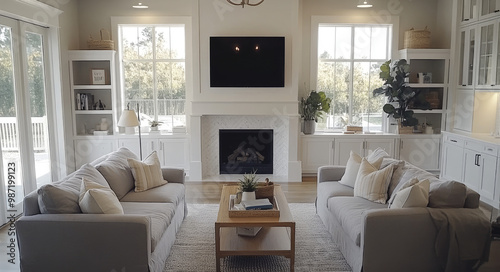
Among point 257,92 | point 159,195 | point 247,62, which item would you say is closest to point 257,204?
point 159,195

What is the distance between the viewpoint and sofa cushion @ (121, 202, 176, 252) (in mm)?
3117

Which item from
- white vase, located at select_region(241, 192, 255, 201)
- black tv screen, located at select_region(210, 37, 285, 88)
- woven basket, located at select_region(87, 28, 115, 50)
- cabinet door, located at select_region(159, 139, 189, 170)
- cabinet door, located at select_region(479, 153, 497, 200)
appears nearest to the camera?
white vase, located at select_region(241, 192, 255, 201)

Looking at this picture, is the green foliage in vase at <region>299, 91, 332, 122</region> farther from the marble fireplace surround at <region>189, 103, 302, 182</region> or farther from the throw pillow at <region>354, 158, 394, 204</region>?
the throw pillow at <region>354, 158, 394, 204</region>

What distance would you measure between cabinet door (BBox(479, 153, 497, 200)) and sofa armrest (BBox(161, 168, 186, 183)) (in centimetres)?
390

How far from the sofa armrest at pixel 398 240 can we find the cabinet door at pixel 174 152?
13.4ft

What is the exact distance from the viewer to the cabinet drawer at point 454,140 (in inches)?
220

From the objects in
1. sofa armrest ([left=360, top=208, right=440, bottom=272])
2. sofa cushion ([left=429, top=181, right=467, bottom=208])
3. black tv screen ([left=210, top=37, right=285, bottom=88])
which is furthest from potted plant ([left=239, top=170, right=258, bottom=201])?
black tv screen ([left=210, top=37, right=285, bottom=88])

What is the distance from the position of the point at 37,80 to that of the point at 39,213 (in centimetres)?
307

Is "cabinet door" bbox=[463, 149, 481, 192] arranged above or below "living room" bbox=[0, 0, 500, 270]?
below

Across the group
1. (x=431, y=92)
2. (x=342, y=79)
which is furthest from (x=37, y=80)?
(x=431, y=92)

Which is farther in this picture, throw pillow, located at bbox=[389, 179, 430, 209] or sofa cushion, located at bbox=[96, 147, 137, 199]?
sofa cushion, located at bbox=[96, 147, 137, 199]

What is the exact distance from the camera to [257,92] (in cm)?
619

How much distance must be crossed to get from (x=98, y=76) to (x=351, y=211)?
486 cm

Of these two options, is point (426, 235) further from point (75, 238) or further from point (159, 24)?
point (159, 24)
